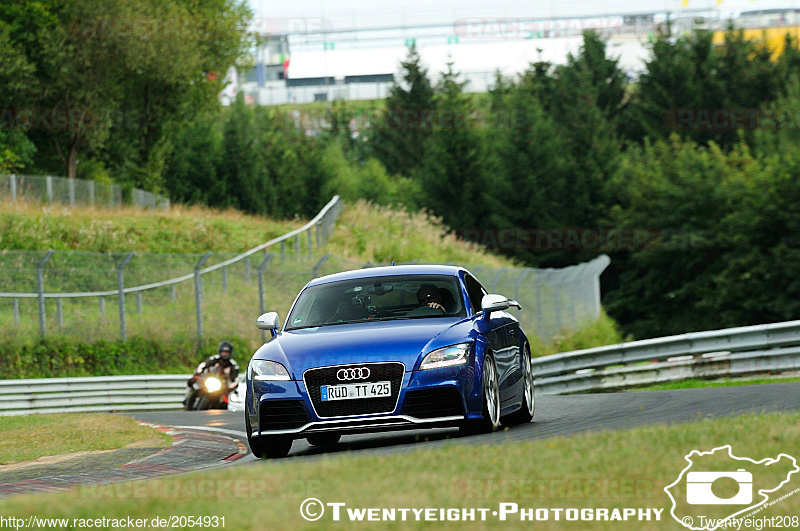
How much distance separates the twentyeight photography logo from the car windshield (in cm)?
425

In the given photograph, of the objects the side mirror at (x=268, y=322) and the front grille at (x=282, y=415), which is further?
the side mirror at (x=268, y=322)

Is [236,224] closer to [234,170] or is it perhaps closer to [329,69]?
[234,170]

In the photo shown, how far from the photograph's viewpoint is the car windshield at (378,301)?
37.8ft

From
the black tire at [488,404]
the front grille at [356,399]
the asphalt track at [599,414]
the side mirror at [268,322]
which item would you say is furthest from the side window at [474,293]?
the side mirror at [268,322]

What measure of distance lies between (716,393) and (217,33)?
42002 millimetres

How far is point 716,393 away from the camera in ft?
48.3

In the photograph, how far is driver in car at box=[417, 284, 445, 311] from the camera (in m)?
11.6

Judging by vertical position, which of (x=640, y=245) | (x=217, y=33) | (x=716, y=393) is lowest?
(x=640, y=245)

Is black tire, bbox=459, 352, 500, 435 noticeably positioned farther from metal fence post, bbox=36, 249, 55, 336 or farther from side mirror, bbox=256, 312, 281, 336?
metal fence post, bbox=36, 249, 55, 336

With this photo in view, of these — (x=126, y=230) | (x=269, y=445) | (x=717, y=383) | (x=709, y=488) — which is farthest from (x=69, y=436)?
(x=126, y=230)

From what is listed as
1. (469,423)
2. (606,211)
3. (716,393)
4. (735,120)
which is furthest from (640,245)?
(469,423)

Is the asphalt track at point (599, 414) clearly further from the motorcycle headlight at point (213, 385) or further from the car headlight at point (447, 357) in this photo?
the motorcycle headlight at point (213, 385)

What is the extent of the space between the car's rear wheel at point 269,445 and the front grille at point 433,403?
1.10 meters

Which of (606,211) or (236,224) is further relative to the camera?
(606,211)
